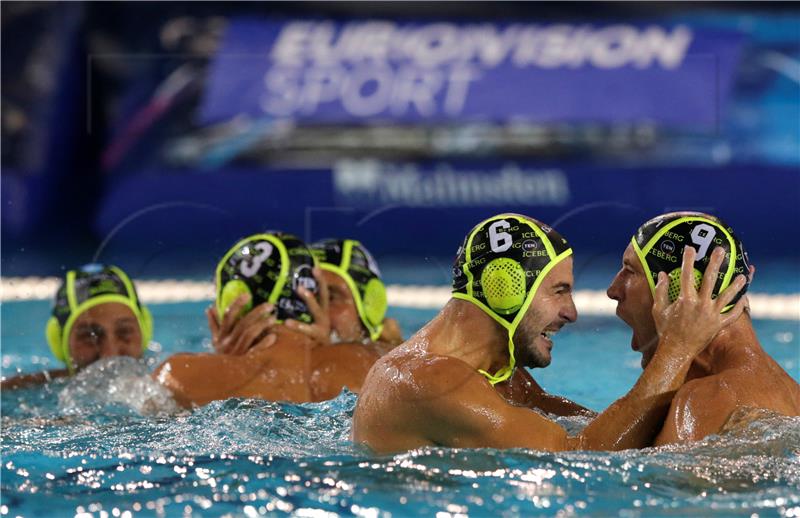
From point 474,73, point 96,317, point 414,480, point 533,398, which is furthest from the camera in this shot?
point 474,73

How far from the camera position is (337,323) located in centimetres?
548

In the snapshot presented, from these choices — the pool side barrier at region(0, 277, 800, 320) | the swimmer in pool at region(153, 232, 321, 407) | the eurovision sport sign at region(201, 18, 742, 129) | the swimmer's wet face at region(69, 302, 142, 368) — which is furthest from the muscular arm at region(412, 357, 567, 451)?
the eurovision sport sign at region(201, 18, 742, 129)

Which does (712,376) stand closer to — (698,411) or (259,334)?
(698,411)

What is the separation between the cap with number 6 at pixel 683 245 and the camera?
3.64 metres

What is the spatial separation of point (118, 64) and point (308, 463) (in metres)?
8.73

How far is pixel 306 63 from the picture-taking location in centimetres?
1124

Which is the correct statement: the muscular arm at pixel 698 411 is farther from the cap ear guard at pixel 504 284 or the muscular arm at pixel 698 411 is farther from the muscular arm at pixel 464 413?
the cap ear guard at pixel 504 284

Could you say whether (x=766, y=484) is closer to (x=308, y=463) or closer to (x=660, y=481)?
(x=660, y=481)

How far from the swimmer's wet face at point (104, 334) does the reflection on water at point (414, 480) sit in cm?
179

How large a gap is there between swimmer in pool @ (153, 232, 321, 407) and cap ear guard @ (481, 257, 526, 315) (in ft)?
4.97

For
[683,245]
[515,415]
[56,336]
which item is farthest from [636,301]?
[56,336]

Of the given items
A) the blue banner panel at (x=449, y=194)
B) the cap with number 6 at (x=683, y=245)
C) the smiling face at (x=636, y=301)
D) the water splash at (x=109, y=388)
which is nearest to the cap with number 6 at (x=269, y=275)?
the water splash at (x=109, y=388)

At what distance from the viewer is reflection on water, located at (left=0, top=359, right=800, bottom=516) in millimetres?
3332

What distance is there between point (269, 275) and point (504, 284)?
A: 1628 millimetres
